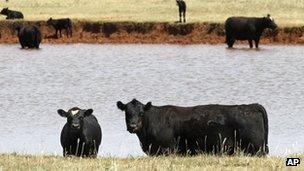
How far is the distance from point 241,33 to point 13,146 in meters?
37.2

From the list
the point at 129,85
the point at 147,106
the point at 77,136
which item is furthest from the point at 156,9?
the point at 147,106

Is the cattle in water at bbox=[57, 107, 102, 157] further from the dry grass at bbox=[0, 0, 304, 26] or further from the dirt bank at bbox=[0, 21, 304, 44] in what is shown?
the dry grass at bbox=[0, 0, 304, 26]

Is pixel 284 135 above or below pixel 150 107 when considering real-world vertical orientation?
below

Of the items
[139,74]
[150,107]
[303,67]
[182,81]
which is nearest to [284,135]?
[150,107]

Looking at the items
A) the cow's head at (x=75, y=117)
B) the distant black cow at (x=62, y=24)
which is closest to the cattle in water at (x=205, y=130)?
the cow's head at (x=75, y=117)

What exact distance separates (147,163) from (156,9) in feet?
182

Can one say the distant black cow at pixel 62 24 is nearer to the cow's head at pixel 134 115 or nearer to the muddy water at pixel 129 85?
the muddy water at pixel 129 85

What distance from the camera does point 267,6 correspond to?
70.8 metres

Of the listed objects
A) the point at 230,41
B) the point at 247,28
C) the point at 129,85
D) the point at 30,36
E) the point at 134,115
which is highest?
the point at 134,115

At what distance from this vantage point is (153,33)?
5862 cm

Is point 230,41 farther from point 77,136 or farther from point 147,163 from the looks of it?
point 147,163

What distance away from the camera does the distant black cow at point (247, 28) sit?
179 ft

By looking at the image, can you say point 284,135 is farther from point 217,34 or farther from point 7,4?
point 7,4

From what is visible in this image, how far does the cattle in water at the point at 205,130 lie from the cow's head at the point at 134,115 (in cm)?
6
